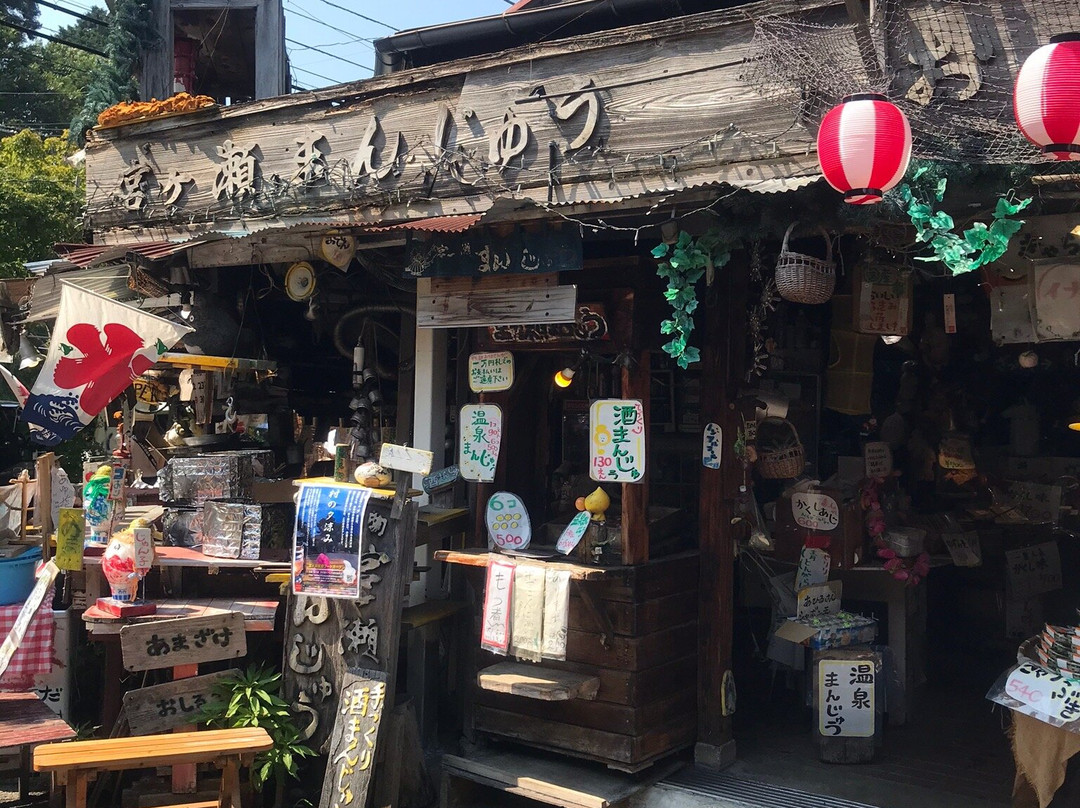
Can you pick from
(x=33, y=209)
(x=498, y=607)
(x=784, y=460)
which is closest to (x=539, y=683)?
(x=498, y=607)

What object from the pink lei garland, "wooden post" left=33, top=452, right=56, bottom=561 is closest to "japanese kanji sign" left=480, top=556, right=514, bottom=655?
the pink lei garland

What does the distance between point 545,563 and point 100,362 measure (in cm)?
436

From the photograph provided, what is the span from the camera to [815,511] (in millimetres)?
8570

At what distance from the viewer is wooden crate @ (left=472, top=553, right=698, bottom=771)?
7117mm

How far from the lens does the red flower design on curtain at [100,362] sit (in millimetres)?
8156

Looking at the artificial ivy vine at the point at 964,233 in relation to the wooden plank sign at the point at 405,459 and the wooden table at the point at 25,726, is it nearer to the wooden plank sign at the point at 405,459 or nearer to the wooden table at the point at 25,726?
the wooden plank sign at the point at 405,459

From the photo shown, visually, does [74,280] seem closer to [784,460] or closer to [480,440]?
[480,440]

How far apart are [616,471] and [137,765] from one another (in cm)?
390

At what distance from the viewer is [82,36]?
32344mm

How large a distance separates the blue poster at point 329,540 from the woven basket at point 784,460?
3970 millimetres

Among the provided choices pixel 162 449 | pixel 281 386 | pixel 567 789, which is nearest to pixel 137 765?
pixel 567 789

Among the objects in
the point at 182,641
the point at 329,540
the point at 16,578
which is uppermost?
the point at 329,540

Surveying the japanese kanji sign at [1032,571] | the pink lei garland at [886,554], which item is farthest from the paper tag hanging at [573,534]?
the japanese kanji sign at [1032,571]

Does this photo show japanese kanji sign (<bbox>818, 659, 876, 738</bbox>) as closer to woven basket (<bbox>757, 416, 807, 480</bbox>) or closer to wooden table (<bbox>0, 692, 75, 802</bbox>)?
woven basket (<bbox>757, 416, 807, 480</bbox>)
